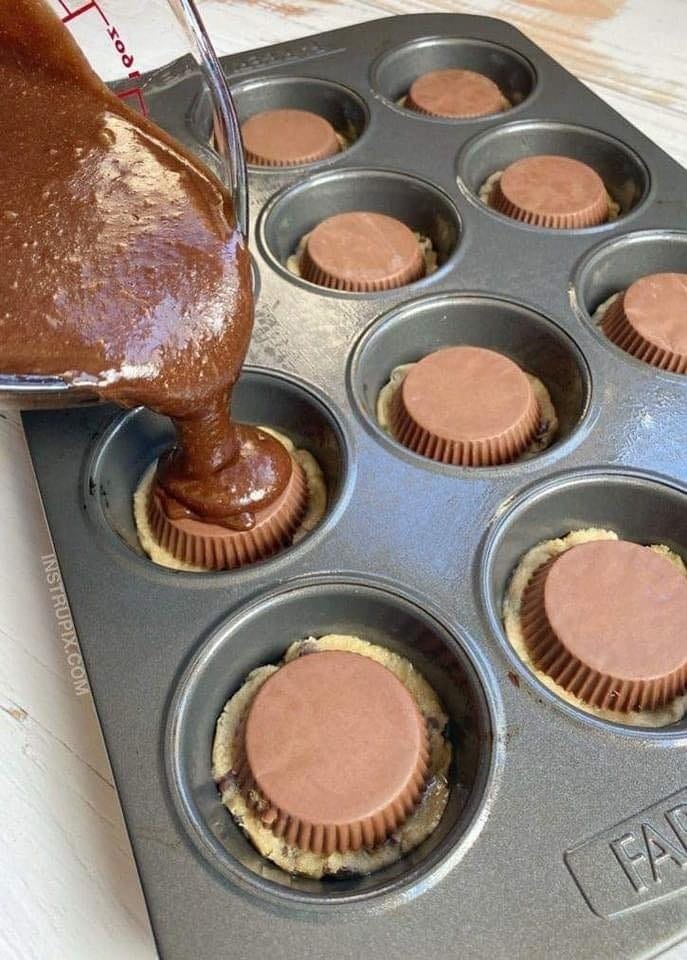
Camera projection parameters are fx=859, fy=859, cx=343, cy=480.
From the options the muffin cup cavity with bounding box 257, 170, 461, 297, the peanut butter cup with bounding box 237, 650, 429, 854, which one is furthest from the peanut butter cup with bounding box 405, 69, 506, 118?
the peanut butter cup with bounding box 237, 650, 429, 854

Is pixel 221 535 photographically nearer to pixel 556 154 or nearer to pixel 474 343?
pixel 474 343

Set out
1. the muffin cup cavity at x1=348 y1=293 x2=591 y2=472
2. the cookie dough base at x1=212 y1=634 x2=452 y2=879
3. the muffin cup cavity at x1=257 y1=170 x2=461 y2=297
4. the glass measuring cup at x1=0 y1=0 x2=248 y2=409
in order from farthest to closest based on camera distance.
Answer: the muffin cup cavity at x1=257 y1=170 x2=461 y2=297 < the muffin cup cavity at x1=348 y1=293 x2=591 y2=472 < the cookie dough base at x1=212 y1=634 x2=452 y2=879 < the glass measuring cup at x1=0 y1=0 x2=248 y2=409

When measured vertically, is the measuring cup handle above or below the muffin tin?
above

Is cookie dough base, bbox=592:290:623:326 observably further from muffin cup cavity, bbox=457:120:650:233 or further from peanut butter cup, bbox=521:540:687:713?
peanut butter cup, bbox=521:540:687:713

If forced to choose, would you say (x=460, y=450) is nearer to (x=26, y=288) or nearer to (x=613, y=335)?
(x=613, y=335)

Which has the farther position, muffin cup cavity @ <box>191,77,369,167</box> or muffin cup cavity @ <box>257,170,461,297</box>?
muffin cup cavity @ <box>191,77,369,167</box>

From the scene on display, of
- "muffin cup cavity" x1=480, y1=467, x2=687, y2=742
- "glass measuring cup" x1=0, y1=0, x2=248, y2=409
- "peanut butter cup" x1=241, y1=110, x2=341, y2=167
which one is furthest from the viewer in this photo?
"peanut butter cup" x1=241, y1=110, x2=341, y2=167

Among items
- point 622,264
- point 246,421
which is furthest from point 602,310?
point 246,421

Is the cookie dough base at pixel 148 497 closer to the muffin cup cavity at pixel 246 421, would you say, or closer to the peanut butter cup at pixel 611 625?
the muffin cup cavity at pixel 246 421

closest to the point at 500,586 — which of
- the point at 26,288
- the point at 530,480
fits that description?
the point at 530,480
